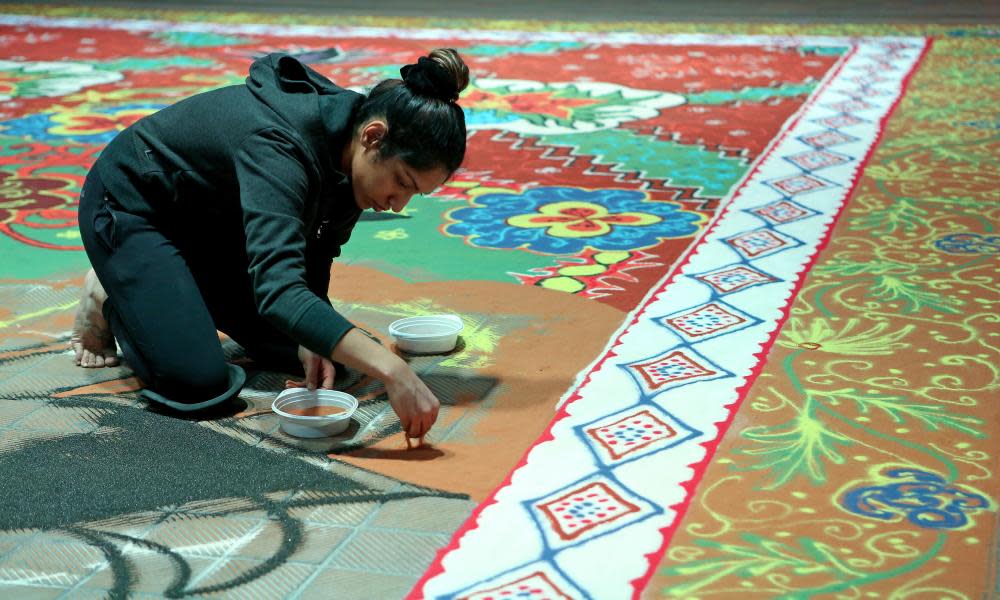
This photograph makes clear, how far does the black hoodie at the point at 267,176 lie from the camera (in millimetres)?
2129

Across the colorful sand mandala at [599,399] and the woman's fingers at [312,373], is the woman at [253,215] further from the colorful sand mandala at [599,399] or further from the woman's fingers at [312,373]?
the colorful sand mandala at [599,399]

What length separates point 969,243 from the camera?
11.8 feet

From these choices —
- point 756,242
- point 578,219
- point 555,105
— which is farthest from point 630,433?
point 555,105

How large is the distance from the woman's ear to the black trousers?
1.69 feet

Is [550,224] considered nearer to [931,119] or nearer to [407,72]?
[407,72]

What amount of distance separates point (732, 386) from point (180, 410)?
1.20 m

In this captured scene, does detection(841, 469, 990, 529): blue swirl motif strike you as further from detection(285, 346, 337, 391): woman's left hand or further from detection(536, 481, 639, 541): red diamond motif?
detection(285, 346, 337, 391): woman's left hand

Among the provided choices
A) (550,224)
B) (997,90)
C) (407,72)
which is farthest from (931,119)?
(407,72)

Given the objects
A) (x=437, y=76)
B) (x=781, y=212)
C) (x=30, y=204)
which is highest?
(x=437, y=76)

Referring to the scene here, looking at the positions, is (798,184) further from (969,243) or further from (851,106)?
(851,106)

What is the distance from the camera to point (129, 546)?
1.93 meters

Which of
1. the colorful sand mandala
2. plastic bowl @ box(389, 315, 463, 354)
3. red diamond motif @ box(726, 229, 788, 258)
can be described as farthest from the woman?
red diamond motif @ box(726, 229, 788, 258)

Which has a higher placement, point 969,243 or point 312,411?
point 969,243

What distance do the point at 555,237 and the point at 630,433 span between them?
4.80 ft
